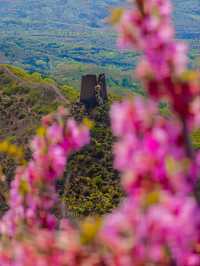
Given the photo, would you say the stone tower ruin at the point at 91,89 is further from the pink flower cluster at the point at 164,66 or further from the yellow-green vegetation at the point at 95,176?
the pink flower cluster at the point at 164,66

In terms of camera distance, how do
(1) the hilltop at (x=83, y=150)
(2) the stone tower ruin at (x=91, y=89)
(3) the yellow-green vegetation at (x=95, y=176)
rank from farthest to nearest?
(2) the stone tower ruin at (x=91, y=89)
(1) the hilltop at (x=83, y=150)
(3) the yellow-green vegetation at (x=95, y=176)

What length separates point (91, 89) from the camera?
54.1 metres

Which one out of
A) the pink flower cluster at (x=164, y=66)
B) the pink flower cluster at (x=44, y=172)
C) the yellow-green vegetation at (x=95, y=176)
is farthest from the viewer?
the yellow-green vegetation at (x=95, y=176)

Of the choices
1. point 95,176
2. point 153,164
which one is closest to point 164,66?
point 153,164

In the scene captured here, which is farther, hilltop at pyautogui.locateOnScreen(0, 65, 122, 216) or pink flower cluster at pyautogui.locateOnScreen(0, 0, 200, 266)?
hilltop at pyautogui.locateOnScreen(0, 65, 122, 216)

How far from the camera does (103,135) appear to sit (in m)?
53.0

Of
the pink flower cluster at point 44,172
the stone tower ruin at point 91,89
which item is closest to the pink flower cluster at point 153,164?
the pink flower cluster at point 44,172

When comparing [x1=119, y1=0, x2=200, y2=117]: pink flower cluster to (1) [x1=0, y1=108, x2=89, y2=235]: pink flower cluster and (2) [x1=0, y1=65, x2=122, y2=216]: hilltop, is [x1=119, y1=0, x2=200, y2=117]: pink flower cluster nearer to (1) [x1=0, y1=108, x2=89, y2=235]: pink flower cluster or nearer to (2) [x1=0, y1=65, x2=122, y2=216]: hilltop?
(1) [x1=0, y1=108, x2=89, y2=235]: pink flower cluster

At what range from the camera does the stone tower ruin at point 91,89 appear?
52.8 metres

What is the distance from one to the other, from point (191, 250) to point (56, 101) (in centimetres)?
6101

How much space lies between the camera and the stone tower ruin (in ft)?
173

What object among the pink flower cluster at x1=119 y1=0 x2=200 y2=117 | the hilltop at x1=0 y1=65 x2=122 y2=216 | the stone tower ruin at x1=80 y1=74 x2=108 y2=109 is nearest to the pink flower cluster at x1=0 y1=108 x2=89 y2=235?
the pink flower cluster at x1=119 y1=0 x2=200 y2=117

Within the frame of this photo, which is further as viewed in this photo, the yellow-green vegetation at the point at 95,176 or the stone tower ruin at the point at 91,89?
the stone tower ruin at the point at 91,89

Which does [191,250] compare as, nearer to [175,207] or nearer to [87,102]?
[175,207]
